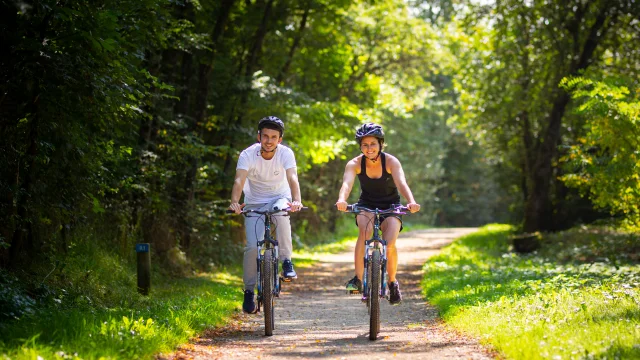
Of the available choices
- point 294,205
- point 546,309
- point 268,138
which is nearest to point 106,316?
point 294,205

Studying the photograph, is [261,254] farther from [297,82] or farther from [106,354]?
[297,82]

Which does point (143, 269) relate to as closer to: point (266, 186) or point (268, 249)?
point (266, 186)

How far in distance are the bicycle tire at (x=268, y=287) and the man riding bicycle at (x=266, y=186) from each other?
38cm

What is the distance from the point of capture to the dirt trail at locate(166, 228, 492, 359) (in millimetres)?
6738

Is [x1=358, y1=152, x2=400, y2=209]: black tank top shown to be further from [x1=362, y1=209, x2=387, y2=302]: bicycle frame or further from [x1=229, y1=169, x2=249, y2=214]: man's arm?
[x1=229, y1=169, x2=249, y2=214]: man's arm

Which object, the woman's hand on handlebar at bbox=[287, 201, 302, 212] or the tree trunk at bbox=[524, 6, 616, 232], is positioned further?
the tree trunk at bbox=[524, 6, 616, 232]

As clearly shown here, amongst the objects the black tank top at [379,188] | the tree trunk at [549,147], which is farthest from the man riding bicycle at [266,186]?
the tree trunk at [549,147]

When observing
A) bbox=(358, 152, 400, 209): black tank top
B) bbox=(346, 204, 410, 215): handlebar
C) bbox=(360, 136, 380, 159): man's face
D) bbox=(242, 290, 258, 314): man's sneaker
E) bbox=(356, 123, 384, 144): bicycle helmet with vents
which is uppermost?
bbox=(356, 123, 384, 144): bicycle helmet with vents

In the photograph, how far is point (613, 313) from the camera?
23.6 ft

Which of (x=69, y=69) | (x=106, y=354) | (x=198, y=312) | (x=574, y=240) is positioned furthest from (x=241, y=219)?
(x=106, y=354)

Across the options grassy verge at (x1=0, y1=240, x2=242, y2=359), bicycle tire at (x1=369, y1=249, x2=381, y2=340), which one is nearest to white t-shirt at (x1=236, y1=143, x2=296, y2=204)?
bicycle tire at (x1=369, y1=249, x2=381, y2=340)

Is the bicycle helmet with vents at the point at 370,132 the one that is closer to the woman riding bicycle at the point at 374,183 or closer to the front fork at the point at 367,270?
the woman riding bicycle at the point at 374,183

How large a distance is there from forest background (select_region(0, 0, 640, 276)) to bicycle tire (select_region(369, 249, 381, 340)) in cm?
327

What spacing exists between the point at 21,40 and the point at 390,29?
2421 centimetres
